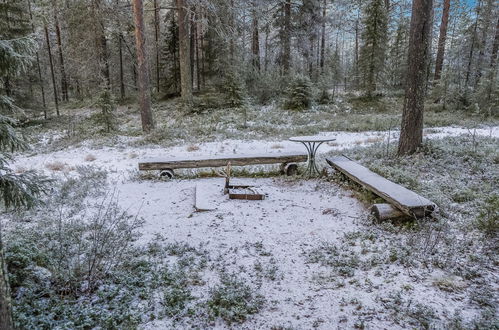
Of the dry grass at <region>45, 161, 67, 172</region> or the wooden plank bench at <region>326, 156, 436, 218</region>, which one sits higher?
the wooden plank bench at <region>326, 156, 436, 218</region>

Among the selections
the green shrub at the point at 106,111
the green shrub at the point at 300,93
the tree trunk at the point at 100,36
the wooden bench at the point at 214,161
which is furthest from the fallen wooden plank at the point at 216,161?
the green shrub at the point at 300,93

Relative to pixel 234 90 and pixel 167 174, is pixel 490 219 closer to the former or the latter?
pixel 167 174

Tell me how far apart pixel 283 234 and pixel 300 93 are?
12.7 meters

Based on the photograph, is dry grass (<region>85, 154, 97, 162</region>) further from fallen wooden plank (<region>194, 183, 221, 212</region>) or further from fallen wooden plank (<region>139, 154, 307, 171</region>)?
fallen wooden plank (<region>194, 183, 221, 212</region>)

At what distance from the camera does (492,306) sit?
111 inches

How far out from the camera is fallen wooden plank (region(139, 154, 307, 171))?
736 cm

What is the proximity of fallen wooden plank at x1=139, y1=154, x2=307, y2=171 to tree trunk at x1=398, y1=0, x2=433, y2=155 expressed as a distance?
96.0 inches

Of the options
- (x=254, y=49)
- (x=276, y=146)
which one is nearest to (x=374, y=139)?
(x=276, y=146)

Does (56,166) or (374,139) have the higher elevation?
(374,139)

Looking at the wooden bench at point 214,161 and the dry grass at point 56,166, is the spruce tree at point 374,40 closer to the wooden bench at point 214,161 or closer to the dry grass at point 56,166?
the wooden bench at point 214,161

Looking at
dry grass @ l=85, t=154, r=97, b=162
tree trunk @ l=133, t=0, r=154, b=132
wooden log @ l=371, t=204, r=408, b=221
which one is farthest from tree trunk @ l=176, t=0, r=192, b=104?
wooden log @ l=371, t=204, r=408, b=221

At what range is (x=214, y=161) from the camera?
743 cm

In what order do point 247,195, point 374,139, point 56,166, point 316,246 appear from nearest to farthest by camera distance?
point 316,246 < point 247,195 < point 56,166 < point 374,139

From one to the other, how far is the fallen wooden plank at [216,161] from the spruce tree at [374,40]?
12.5 metres
